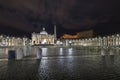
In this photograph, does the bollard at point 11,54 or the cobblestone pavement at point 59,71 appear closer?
the cobblestone pavement at point 59,71

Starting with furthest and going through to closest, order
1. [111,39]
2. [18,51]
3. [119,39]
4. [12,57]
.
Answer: [111,39], [119,39], [12,57], [18,51]

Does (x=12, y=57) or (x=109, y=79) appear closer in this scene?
(x=109, y=79)

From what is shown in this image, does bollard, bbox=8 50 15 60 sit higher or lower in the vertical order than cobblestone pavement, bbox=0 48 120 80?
higher

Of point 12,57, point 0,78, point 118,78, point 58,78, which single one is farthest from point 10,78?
point 12,57

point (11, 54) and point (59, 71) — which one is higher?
point (11, 54)

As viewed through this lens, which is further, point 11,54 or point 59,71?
point 11,54

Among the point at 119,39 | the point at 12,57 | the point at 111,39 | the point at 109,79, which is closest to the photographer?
the point at 109,79

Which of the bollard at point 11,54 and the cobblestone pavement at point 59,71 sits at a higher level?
the bollard at point 11,54

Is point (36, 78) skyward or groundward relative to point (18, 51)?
groundward

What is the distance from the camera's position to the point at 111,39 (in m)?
→ 196

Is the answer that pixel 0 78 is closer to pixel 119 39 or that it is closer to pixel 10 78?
pixel 10 78

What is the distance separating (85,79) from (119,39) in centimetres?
17068

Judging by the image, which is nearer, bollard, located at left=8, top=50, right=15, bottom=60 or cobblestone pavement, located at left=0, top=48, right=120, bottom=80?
cobblestone pavement, located at left=0, top=48, right=120, bottom=80

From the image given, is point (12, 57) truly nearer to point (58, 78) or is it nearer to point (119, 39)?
point (58, 78)
